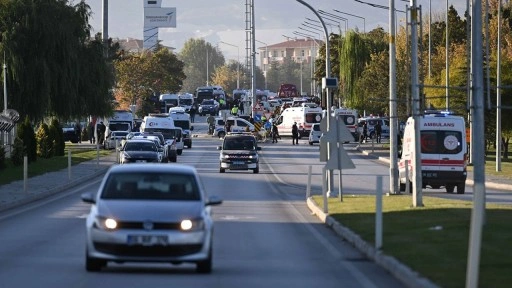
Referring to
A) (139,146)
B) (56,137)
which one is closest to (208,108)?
(56,137)

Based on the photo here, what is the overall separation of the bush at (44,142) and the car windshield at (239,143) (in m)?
14.1

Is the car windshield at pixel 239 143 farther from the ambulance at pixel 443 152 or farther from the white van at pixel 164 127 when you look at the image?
the ambulance at pixel 443 152

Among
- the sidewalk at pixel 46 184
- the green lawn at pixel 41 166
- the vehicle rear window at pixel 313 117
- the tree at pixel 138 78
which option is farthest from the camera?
the tree at pixel 138 78

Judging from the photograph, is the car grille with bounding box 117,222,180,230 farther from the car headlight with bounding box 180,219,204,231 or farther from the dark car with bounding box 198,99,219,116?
the dark car with bounding box 198,99,219,116

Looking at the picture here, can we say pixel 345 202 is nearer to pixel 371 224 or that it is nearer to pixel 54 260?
pixel 371 224

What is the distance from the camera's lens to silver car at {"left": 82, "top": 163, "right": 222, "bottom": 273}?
55.8ft

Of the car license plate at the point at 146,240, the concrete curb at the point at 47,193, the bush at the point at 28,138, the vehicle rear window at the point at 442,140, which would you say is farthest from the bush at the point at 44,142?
the car license plate at the point at 146,240

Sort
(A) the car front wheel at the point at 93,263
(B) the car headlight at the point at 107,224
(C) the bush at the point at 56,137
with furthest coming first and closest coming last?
(C) the bush at the point at 56,137 → (A) the car front wheel at the point at 93,263 → (B) the car headlight at the point at 107,224

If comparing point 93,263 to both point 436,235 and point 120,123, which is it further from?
point 120,123

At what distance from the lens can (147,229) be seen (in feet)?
55.9

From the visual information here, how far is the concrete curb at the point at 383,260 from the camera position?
52.0 ft

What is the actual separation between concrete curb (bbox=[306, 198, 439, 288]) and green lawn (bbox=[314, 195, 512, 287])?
0.39ft

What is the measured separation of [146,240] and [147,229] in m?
0.17

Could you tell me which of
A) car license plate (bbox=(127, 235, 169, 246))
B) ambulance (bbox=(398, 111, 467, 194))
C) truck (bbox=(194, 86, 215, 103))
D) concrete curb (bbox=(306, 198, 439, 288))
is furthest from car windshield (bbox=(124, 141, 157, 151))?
truck (bbox=(194, 86, 215, 103))
